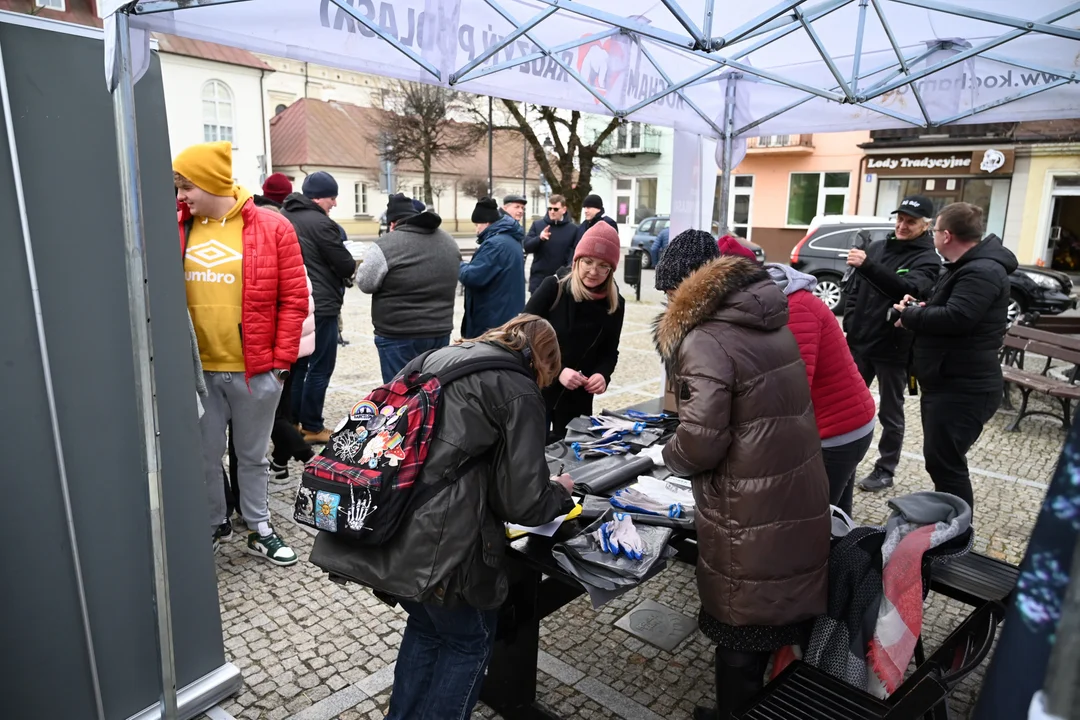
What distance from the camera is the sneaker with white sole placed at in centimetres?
374

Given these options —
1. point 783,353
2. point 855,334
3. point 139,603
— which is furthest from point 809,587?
point 855,334

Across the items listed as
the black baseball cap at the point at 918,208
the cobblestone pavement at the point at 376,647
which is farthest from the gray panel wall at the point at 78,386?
the black baseball cap at the point at 918,208

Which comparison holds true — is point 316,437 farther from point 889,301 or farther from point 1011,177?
point 1011,177

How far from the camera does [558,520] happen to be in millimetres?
2381

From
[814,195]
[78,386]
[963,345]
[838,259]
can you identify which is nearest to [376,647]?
[78,386]

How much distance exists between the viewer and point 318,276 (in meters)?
5.20

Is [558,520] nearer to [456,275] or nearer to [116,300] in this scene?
[116,300]

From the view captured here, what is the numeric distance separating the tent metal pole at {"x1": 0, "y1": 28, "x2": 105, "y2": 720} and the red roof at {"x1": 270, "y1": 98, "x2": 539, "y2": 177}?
40.3 meters

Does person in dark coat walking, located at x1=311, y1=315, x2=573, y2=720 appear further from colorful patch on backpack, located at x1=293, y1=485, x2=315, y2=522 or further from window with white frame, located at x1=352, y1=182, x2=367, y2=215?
window with white frame, located at x1=352, y1=182, x2=367, y2=215

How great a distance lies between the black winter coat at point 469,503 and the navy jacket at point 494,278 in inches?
136

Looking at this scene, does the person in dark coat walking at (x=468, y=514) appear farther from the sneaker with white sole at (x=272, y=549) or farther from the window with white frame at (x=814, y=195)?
the window with white frame at (x=814, y=195)

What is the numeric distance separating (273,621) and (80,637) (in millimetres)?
1065

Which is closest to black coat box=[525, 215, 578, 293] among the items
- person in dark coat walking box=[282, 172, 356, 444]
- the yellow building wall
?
person in dark coat walking box=[282, 172, 356, 444]

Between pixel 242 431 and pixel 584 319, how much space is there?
1865mm
